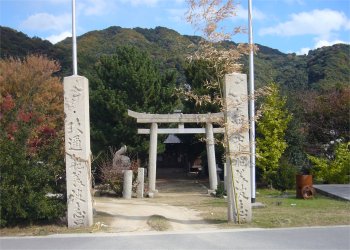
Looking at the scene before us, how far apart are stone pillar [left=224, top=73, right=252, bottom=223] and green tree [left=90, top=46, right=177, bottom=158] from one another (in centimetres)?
1524

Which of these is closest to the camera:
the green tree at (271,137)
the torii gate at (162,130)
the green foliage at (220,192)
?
the green foliage at (220,192)

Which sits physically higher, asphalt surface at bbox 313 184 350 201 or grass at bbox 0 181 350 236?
asphalt surface at bbox 313 184 350 201

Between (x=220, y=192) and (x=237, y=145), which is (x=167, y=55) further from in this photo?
(x=237, y=145)

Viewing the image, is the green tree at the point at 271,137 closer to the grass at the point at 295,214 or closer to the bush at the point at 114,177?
the grass at the point at 295,214

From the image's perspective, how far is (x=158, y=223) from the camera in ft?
35.2

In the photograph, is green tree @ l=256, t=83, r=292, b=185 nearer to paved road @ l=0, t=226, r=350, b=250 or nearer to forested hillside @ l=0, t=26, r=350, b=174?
forested hillside @ l=0, t=26, r=350, b=174

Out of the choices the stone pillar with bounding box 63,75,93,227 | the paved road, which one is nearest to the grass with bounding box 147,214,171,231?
the paved road

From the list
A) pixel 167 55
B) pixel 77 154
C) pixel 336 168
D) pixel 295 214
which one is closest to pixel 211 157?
pixel 336 168

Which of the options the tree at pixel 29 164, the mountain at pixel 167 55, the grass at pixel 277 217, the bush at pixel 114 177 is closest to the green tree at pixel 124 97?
the bush at pixel 114 177

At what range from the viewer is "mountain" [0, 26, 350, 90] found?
132 ft

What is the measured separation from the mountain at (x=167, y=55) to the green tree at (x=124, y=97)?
9.29 m

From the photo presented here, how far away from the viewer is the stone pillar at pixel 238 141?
10672mm

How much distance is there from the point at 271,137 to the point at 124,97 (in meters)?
8.58

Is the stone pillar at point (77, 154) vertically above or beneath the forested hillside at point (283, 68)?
beneath
